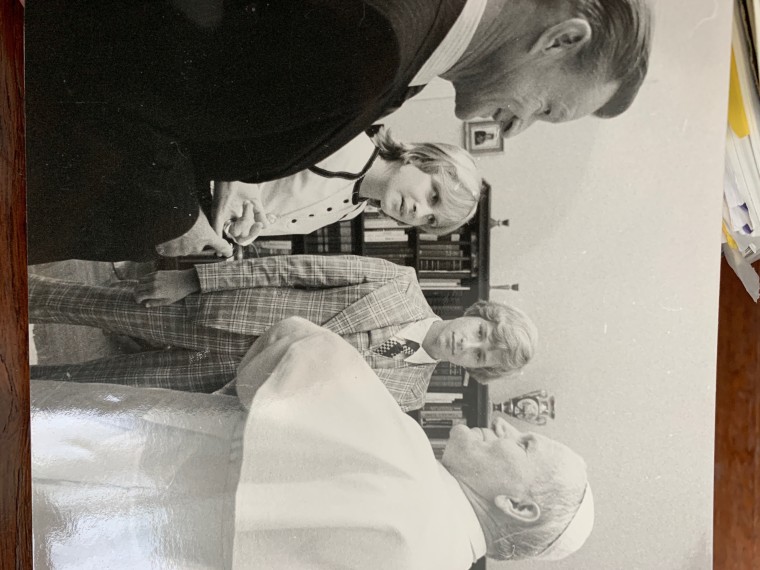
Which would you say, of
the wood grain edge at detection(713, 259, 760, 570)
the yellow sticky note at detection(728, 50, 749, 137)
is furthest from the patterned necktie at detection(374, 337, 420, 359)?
the yellow sticky note at detection(728, 50, 749, 137)

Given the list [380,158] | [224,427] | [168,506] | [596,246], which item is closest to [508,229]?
[596,246]

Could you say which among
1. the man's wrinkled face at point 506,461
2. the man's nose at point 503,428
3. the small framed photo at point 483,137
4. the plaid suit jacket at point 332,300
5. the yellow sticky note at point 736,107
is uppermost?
the yellow sticky note at point 736,107

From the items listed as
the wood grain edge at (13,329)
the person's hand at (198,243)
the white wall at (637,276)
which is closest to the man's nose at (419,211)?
the white wall at (637,276)

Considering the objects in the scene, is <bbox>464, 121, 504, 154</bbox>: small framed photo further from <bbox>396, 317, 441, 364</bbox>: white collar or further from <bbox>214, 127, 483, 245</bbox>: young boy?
<bbox>396, 317, 441, 364</bbox>: white collar

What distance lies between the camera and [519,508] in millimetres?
1028

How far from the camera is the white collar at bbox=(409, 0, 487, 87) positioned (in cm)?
100

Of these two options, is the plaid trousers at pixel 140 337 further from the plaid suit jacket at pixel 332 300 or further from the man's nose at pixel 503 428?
the man's nose at pixel 503 428

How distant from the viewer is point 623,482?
1.00 meters

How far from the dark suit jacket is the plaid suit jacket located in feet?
0.54

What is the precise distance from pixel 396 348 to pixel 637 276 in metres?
0.45

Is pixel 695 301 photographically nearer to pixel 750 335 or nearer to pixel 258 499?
pixel 750 335

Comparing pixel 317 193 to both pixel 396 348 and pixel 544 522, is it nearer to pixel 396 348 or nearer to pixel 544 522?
pixel 396 348

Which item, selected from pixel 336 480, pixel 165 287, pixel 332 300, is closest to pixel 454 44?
pixel 332 300

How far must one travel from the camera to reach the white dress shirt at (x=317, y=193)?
1047mm
